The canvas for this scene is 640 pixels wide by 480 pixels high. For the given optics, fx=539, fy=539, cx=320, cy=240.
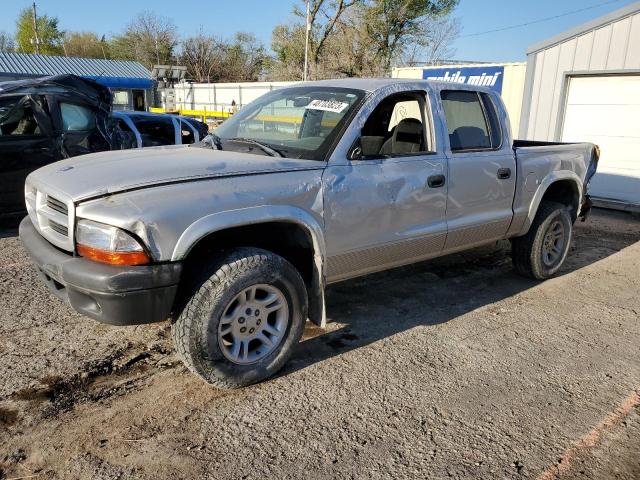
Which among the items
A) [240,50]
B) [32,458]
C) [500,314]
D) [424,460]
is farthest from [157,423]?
[240,50]

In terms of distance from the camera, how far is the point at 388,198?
12.2 feet

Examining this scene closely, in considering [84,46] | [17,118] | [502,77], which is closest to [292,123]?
[17,118]

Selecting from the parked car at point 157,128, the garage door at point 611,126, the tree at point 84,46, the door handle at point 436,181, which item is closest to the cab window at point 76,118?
the parked car at point 157,128

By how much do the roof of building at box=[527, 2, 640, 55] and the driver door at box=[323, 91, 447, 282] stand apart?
23.5 ft

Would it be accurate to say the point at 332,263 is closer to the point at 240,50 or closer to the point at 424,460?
the point at 424,460

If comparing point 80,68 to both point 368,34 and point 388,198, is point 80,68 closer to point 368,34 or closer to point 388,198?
point 368,34

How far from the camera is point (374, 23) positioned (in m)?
33.5

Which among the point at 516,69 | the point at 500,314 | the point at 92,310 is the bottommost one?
the point at 500,314

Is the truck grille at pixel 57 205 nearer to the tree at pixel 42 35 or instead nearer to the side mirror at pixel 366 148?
the side mirror at pixel 366 148

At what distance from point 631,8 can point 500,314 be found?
24.7 feet

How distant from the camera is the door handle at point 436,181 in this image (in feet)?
13.1

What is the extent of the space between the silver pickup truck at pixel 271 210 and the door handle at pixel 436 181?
0.05 feet

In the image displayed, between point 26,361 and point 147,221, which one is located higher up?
point 147,221

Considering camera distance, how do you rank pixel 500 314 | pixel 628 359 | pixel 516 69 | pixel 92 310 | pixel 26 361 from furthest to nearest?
pixel 516 69
pixel 500 314
pixel 628 359
pixel 26 361
pixel 92 310
